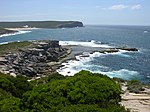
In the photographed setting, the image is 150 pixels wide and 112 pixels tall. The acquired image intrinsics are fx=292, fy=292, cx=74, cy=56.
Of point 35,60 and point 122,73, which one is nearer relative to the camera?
point 122,73

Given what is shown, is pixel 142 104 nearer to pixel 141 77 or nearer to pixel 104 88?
pixel 104 88

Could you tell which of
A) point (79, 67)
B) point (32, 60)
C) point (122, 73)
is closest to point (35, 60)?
point (32, 60)

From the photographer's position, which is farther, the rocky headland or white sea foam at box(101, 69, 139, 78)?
white sea foam at box(101, 69, 139, 78)

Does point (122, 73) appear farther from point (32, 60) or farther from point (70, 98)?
point (70, 98)

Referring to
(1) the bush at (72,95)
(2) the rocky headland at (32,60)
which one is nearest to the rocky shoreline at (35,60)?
(2) the rocky headland at (32,60)

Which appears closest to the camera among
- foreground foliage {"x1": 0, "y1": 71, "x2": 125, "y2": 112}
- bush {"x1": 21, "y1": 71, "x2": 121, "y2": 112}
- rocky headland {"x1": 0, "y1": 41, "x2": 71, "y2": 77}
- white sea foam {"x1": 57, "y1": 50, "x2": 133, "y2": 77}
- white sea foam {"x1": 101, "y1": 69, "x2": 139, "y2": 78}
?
foreground foliage {"x1": 0, "y1": 71, "x2": 125, "y2": 112}

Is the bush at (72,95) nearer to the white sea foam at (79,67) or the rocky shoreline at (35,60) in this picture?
the rocky shoreline at (35,60)

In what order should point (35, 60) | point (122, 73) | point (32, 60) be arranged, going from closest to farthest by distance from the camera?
point (122, 73) → point (32, 60) → point (35, 60)

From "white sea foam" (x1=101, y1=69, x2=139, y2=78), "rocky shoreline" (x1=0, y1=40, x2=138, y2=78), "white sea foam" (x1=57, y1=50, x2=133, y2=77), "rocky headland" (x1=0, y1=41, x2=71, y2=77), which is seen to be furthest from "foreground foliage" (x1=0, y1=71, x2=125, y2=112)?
"white sea foam" (x1=57, y1=50, x2=133, y2=77)

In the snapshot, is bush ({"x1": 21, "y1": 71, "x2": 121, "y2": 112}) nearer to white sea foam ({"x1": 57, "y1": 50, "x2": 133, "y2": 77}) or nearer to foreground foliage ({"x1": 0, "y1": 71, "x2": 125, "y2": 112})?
foreground foliage ({"x1": 0, "y1": 71, "x2": 125, "y2": 112})

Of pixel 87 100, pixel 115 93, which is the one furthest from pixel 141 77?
pixel 87 100

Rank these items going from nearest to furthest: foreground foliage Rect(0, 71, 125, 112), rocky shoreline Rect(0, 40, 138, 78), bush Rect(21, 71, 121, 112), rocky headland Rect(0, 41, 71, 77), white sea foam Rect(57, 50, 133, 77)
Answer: foreground foliage Rect(0, 71, 125, 112) → bush Rect(21, 71, 121, 112) → rocky headland Rect(0, 41, 71, 77) → rocky shoreline Rect(0, 40, 138, 78) → white sea foam Rect(57, 50, 133, 77)
